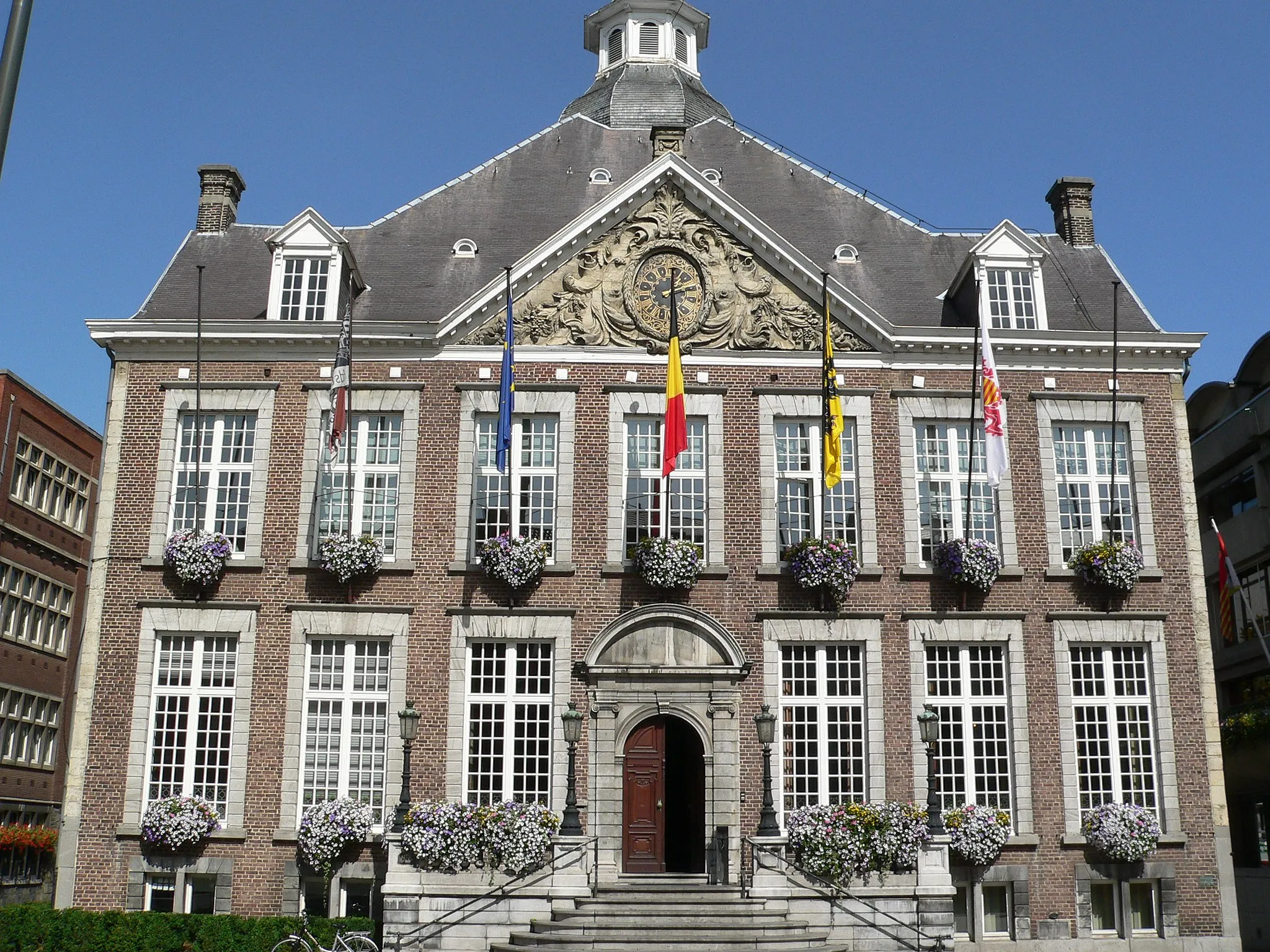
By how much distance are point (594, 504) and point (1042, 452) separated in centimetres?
783

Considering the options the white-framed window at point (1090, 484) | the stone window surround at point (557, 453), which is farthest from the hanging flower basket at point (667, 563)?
the white-framed window at point (1090, 484)

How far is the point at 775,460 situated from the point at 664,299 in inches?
135

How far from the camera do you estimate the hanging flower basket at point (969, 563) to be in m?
20.8

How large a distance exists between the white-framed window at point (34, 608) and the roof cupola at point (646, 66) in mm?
16665

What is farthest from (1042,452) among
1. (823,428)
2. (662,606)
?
(662,606)

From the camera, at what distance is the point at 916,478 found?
71.4 feet

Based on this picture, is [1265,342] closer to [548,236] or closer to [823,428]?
[823,428]

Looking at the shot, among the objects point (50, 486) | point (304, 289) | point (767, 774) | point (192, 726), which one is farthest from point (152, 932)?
point (50, 486)

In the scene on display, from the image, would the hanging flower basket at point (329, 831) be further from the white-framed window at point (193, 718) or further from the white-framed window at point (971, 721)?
the white-framed window at point (971, 721)

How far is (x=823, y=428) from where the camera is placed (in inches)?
804

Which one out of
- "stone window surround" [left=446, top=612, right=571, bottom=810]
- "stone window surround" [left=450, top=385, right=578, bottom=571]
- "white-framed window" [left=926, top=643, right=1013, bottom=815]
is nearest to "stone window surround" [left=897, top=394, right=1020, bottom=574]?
"white-framed window" [left=926, top=643, right=1013, bottom=815]

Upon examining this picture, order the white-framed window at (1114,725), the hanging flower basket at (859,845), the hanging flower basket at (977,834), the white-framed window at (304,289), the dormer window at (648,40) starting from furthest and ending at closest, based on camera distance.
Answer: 1. the dormer window at (648,40)
2. the white-framed window at (304,289)
3. the white-framed window at (1114,725)
4. the hanging flower basket at (977,834)
5. the hanging flower basket at (859,845)

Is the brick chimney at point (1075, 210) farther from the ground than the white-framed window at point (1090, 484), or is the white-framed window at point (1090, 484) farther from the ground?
the brick chimney at point (1075, 210)

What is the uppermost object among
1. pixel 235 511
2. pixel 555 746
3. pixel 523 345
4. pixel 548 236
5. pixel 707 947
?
pixel 548 236
